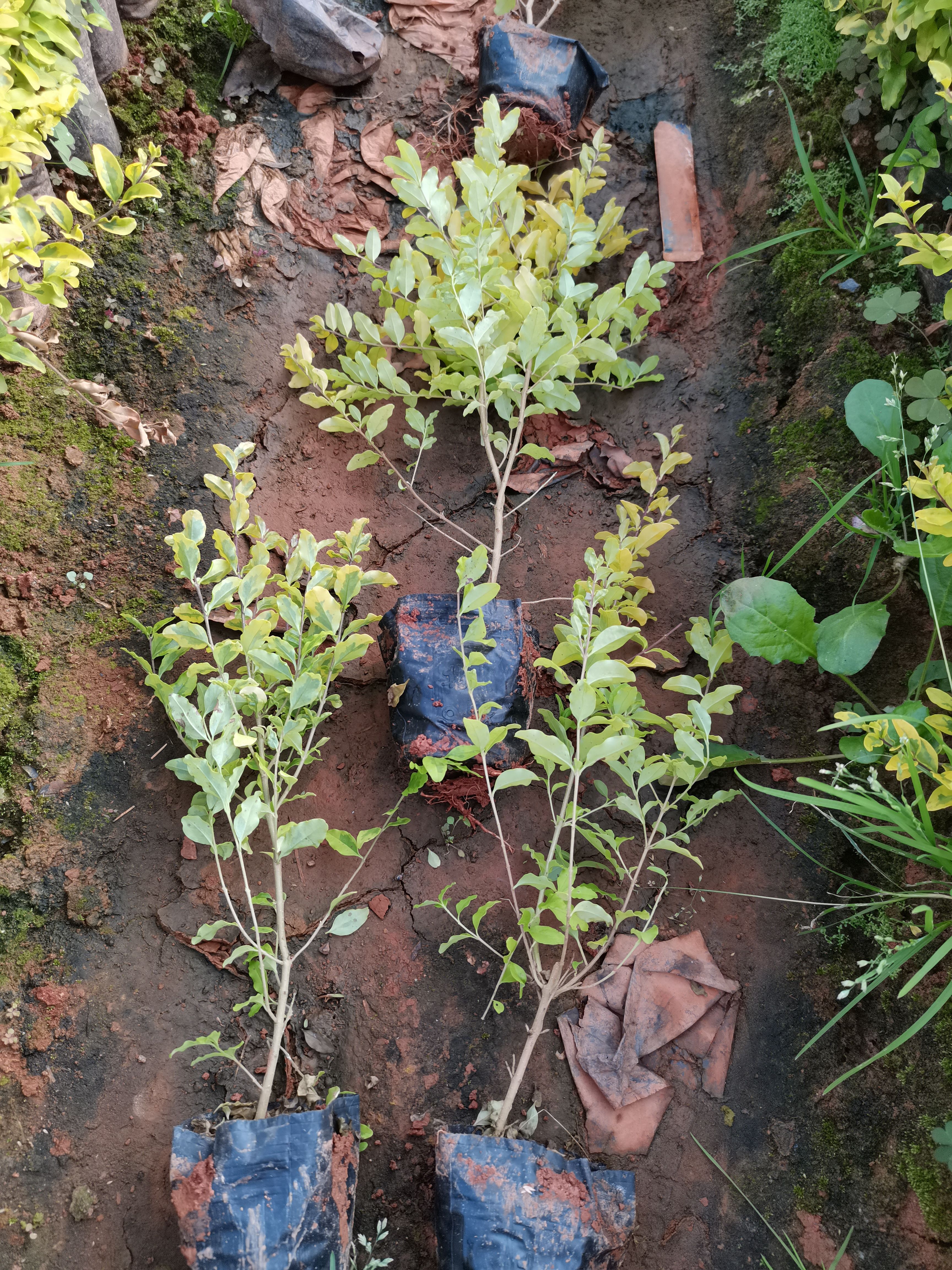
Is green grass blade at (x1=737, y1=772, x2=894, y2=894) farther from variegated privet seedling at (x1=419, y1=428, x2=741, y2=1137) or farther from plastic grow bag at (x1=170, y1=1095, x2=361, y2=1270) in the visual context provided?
plastic grow bag at (x1=170, y1=1095, x2=361, y2=1270)

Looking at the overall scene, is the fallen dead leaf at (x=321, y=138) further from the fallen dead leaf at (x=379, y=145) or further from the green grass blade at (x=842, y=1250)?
the green grass blade at (x=842, y=1250)

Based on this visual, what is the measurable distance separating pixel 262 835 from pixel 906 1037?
4.89 feet

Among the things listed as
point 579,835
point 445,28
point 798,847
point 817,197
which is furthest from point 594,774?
point 445,28

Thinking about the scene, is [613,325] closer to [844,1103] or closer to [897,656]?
[897,656]

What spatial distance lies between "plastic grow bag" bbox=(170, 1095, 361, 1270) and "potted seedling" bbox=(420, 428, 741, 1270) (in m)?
0.23

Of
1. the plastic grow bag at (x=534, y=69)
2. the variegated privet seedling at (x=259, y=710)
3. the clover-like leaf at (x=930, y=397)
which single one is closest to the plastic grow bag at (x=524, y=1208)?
the variegated privet seedling at (x=259, y=710)

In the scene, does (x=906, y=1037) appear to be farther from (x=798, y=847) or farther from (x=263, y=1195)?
(x=263, y=1195)

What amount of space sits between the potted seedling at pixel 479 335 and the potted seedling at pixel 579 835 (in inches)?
6.8

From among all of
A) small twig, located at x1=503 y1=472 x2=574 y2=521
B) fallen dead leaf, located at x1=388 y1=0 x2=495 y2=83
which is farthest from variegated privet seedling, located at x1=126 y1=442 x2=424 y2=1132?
fallen dead leaf, located at x1=388 y1=0 x2=495 y2=83

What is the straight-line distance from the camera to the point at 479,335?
1795 millimetres

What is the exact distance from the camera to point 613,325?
2.27 meters

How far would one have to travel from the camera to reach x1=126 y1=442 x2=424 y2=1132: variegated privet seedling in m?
1.62

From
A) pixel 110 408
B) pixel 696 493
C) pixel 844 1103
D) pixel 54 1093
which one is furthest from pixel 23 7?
pixel 844 1103

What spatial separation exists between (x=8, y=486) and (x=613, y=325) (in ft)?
5.46
